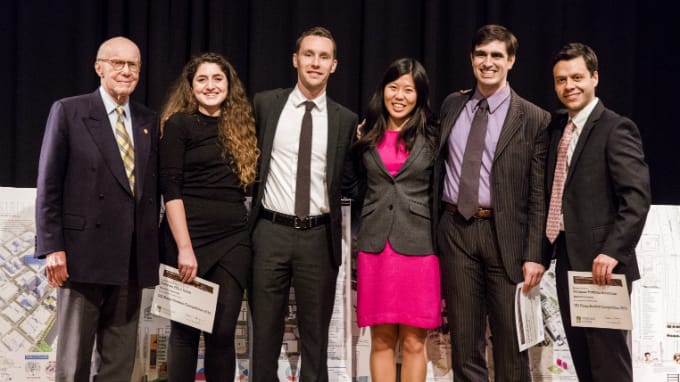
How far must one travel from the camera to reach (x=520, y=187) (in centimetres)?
256

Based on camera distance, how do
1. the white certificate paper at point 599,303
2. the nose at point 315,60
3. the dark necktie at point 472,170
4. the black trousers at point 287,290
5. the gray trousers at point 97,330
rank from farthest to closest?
the nose at point 315,60 → the black trousers at point 287,290 → the dark necktie at point 472,170 → the gray trousers at point 97,330 → the white certificate paper at point 599,303

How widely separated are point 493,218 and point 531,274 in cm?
26

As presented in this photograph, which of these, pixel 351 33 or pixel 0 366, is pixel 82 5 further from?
pixel 0 366

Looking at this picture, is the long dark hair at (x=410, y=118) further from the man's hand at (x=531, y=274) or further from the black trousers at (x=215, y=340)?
the black trousers at (x=215, y=340)

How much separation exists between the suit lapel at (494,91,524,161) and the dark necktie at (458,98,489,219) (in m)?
0.07

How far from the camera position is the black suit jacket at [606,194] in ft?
7.73

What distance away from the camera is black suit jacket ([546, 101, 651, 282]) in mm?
2355

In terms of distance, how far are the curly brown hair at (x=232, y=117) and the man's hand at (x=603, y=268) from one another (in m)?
1.38

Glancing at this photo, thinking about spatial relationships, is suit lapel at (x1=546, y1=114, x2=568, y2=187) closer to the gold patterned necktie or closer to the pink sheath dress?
the pink sheath dress

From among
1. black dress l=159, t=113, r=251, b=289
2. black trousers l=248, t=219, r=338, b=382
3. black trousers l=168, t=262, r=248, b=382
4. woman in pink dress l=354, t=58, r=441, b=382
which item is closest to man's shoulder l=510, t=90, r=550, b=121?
woman in pink dress l=354, t=58, r=441, b=382

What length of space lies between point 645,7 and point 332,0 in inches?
74.3

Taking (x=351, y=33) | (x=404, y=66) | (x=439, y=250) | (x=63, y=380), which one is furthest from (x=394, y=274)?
(x=351, y=33)

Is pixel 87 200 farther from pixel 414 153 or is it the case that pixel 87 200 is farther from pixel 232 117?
pixel 414 153

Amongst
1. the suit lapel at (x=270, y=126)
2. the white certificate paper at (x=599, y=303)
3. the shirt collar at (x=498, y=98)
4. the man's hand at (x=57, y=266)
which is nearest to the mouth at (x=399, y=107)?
the shirt collar at (x=498, y=98)
